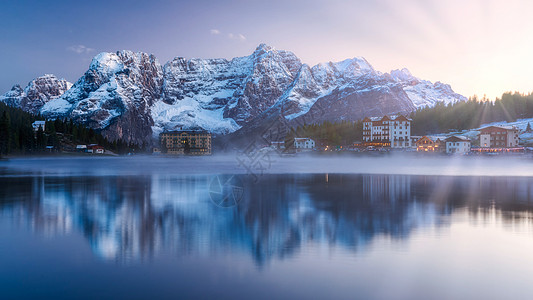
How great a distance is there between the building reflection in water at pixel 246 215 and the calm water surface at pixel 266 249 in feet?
0.39

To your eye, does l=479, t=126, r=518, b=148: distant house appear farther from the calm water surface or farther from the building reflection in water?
the calm water surface

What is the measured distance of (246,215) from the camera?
2719cm

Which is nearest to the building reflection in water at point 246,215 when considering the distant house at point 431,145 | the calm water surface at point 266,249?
the calm water surface at point 266,249

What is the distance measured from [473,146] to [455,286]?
184984mm

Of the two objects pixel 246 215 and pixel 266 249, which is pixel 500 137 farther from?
pixel 266 249

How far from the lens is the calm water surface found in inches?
522

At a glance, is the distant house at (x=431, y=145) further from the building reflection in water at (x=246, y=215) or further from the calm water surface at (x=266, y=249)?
the calm water surface at (x=266, y=249)

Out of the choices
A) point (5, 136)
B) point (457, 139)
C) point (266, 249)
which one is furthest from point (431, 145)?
point (266, 249)

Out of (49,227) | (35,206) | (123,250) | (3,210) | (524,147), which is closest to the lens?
(123,250)

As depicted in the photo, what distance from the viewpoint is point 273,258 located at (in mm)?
16609

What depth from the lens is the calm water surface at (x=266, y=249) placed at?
1325 cm

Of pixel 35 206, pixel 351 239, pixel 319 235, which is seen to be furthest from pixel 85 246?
pixel 35 206

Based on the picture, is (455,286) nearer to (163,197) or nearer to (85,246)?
(85,246)

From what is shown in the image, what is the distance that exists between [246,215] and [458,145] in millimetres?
167443
